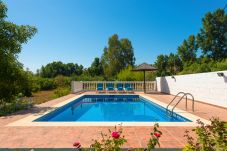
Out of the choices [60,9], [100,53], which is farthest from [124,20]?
[100,53]

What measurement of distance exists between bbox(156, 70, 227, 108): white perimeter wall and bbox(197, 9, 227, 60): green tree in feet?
72.0

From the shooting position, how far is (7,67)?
31.8 feet

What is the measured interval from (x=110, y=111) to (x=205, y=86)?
198 inches

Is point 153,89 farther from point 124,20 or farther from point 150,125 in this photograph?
point 150,125

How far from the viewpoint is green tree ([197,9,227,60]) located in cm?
3488

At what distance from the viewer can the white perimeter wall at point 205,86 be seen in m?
9.96

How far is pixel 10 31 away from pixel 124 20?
15.1 m

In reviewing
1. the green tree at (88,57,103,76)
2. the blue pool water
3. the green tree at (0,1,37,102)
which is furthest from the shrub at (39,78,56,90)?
the green tree at (0,1,37,102)

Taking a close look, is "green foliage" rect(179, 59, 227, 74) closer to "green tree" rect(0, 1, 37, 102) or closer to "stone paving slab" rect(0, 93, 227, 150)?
"stone paving slab" rect(0, 93, 227, 150)

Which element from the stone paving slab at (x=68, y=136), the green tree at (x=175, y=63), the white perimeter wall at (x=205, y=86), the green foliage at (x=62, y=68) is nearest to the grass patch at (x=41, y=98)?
the stone paving slab at (x=68, y=136)

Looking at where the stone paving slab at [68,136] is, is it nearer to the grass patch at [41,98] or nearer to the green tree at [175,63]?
the grass patch at [41,98]

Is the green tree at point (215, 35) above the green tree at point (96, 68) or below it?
above

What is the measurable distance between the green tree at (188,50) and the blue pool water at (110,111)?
28.4 metres

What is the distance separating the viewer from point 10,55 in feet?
32.8
